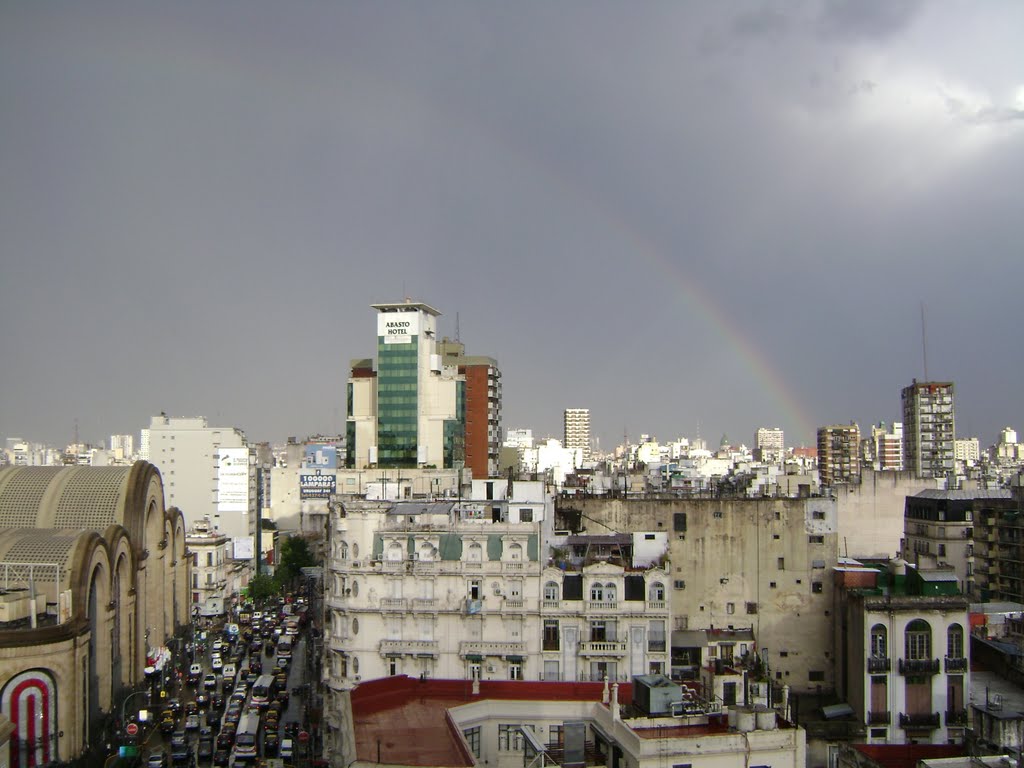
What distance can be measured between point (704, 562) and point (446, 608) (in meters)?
19.9

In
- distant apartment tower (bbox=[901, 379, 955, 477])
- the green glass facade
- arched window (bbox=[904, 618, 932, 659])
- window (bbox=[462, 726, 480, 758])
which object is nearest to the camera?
window (bbox=[462, 726, 480, 758])

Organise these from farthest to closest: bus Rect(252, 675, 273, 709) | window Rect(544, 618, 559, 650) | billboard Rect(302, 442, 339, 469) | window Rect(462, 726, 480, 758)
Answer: billboard Rect(302, 442, 339, 469) < bus Rect(252, 675, 273, 709) < window Rect(544, 618, 559, 650) < window Rect(462, 726, 480, 758)

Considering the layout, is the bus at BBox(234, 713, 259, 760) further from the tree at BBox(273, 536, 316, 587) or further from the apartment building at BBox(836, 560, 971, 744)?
the tree at BBox(273, 536, 316, 587)

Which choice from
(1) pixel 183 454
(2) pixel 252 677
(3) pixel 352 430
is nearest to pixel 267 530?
(1) pixel 183 454

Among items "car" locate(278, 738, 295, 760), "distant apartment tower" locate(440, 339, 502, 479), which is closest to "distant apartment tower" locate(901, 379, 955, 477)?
"distant apartment tower" locate(440, 339, 502, 479)

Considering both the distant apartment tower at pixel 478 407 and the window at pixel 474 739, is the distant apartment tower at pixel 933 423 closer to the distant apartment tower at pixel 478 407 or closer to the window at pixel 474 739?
the distant apartment tower at pixel 478 407

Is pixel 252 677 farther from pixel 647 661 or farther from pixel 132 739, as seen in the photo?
pixel 647 661

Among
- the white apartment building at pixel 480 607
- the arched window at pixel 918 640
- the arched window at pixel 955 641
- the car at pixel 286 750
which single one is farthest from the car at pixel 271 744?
the arched window at pixel 955 641

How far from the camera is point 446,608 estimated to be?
52750 mm

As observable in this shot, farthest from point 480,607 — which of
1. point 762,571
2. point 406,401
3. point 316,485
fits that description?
point 316,485

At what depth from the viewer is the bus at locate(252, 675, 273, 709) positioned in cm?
6706

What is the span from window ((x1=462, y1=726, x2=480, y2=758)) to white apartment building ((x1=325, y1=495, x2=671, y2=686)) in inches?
256

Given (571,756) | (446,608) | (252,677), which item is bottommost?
(252,677)

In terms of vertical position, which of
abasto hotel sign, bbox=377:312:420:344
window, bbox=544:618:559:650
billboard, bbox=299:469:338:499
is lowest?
window, bbox=544:618:559:650
